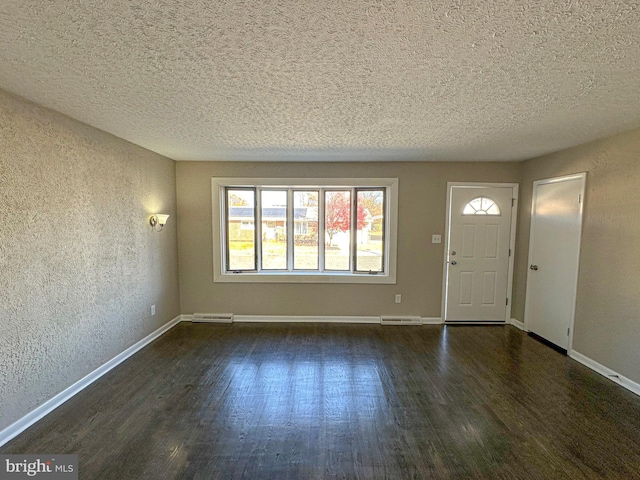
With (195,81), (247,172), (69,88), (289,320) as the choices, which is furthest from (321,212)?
(69,88)

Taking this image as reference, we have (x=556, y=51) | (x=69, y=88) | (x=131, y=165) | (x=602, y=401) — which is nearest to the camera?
(x=556, y=51)

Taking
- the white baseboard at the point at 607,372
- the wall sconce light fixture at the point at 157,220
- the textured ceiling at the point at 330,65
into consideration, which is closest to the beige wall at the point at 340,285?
the wall sconce light fixture at the point at 157,220

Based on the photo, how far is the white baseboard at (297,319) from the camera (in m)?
4.21

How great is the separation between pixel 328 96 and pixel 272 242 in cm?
276

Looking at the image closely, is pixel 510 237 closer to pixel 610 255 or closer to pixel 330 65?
pixel 610 255

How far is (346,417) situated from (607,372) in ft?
8.66

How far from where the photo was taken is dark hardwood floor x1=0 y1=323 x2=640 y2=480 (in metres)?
1.77

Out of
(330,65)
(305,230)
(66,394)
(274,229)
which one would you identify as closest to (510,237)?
(305,230)

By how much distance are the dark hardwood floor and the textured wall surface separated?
0.36 m

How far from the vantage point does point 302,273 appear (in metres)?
4.29

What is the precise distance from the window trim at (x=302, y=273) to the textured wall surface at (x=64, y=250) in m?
0.90

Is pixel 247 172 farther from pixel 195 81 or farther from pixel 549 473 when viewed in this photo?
pixel 549 473

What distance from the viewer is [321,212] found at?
4270 mm

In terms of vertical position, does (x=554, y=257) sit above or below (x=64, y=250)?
below
